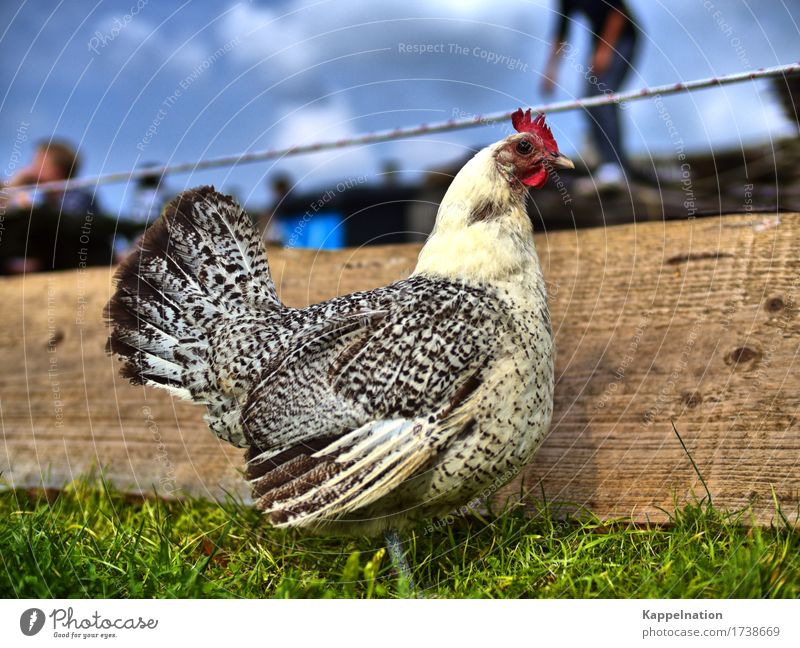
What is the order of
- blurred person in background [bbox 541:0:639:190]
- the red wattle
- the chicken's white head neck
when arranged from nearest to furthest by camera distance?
the chicken's white head neck, the red wattle, blurred person in background [bbox 541:0:639:190]

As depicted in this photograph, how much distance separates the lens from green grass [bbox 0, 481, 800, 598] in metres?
2.10

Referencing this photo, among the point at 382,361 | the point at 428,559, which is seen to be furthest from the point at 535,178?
the point at 428,559

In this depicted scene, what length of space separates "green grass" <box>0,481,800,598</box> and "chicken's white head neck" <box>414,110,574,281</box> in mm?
967

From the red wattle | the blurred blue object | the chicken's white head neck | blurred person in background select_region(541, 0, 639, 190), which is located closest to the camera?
the chicken's white head neck

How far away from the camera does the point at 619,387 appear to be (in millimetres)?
2869

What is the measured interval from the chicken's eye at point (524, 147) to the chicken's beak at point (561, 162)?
0.29 ft

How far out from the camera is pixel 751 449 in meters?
2.50

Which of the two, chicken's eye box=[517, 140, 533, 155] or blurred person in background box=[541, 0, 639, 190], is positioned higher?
blurred person in background box=[541, 0, 639, 190]

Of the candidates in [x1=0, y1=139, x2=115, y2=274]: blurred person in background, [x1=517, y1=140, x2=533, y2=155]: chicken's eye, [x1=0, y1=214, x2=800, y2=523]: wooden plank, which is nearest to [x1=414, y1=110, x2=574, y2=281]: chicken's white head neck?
[x1=517, y1=140, x2=533, y2=155]: chicken's eye

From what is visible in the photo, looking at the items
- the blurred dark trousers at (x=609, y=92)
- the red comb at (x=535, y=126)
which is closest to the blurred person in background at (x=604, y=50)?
the blurred dark trousers at (x=609, y=92)

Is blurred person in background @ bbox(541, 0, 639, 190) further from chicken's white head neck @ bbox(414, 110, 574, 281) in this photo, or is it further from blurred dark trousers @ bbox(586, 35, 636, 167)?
chicken's white head neck @ bbox(414, 110, 574, 281)

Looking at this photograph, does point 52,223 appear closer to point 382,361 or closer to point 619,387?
point 382,361

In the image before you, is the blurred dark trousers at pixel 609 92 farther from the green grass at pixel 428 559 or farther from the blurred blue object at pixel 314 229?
the green grass at pixel 428 559
